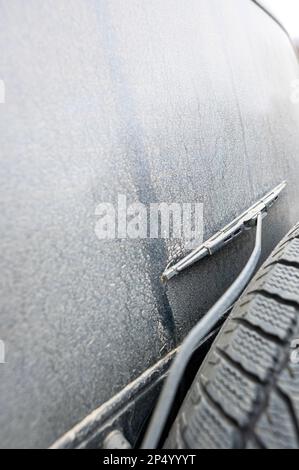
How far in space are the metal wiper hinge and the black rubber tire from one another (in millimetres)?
148

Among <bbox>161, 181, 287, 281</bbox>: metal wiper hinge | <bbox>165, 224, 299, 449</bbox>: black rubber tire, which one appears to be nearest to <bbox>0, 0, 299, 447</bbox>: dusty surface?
<bbox>161, 181, 287, 281</bbox>: metal wiper hinge

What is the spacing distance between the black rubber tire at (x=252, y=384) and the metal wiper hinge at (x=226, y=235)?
15cm

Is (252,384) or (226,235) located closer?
(252,384)

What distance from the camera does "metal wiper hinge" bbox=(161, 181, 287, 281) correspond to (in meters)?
0.71

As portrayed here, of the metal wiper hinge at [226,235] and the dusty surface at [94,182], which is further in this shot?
the metal wiper hinge at [226,235]

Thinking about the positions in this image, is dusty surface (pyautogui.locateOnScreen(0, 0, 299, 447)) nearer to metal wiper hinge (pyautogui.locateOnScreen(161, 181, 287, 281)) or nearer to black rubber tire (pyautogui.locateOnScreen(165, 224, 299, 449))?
metal wiper hinge (pyautogui.locateOnScreen(161, 181, 287, 281))

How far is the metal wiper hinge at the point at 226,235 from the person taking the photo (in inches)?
28.1

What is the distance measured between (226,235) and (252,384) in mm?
397

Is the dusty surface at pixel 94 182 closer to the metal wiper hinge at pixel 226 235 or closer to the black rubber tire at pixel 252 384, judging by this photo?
the metal wiper hinge at pixel 226 235

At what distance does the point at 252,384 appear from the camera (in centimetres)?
50

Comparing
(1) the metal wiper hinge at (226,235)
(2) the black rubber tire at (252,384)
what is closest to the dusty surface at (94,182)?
(1) the metal wiper hinge at (226,235)

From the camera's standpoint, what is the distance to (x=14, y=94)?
20.0 inches
